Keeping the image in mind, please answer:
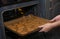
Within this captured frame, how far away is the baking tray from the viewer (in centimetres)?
89

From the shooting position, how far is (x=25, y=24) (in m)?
1.01

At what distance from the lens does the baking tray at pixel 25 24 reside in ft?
2.92

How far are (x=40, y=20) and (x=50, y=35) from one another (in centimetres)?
17

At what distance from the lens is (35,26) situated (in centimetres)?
97

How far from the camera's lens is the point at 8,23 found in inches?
39.6

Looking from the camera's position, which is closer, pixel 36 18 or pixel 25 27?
pixel 25 27

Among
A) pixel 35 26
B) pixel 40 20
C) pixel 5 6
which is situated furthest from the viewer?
pixel 40 20

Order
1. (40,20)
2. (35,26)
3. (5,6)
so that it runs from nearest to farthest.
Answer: (5,6)
(35,26)
(40,20)

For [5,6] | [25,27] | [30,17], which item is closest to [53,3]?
[30,17]

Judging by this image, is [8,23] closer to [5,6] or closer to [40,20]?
[5,6]

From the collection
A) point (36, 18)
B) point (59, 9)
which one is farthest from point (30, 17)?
point (59, 9)

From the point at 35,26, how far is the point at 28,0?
0.80 ft

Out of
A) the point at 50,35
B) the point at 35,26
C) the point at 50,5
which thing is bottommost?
the point at 50,35

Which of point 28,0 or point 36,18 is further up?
point 28,0
